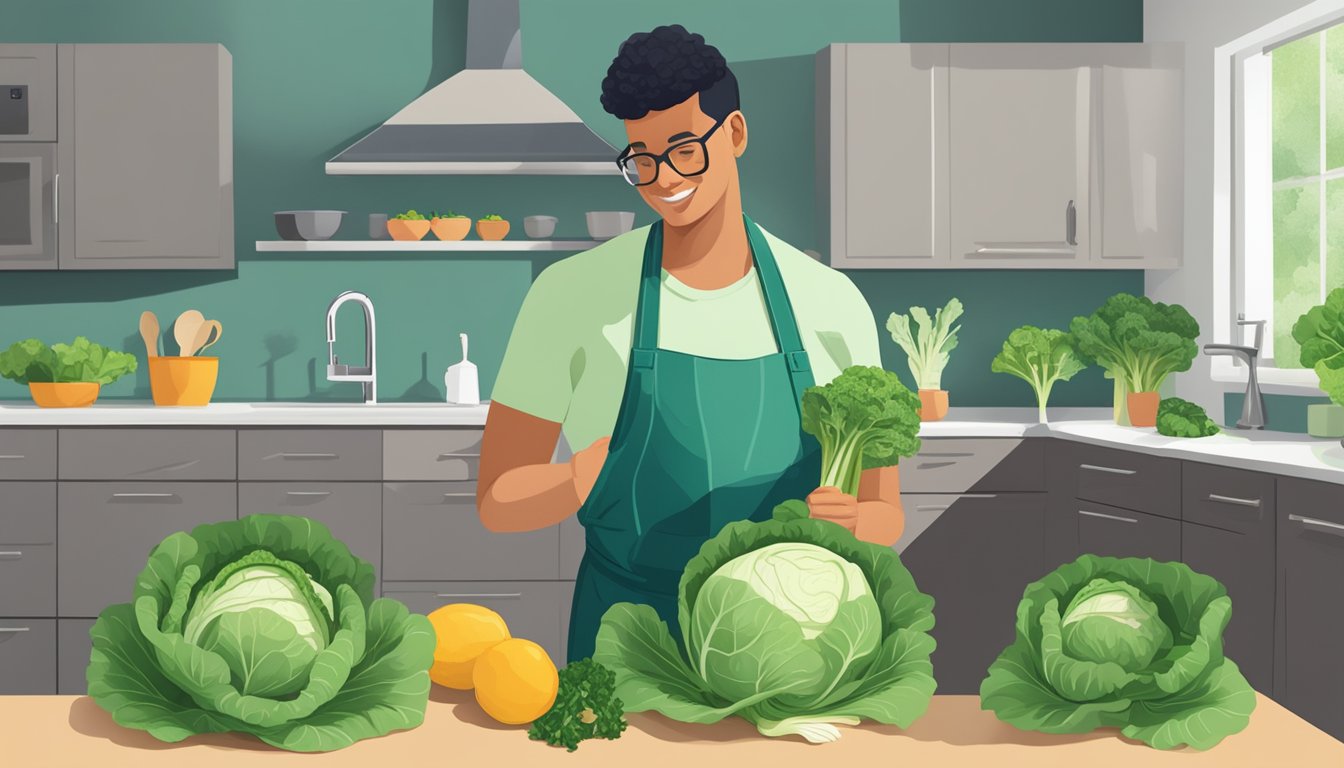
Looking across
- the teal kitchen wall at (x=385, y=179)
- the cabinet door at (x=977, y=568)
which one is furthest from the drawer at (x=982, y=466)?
the teal kitchen wall at (x=385, y=179)

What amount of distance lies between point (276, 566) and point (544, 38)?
12.0 feet

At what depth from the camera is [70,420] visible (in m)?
3.58

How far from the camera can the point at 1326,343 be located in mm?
2654

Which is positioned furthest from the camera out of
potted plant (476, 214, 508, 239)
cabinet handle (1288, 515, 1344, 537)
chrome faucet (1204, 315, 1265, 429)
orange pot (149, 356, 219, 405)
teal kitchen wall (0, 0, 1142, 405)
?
teal kitchen wall (0, 0, 1142, 405)

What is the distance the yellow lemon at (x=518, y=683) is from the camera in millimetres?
1020

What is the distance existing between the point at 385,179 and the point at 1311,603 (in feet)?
11.0

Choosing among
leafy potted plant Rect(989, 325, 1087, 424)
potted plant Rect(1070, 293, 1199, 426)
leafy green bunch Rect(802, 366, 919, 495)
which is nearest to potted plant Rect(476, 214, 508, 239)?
leafy potted plant Rect(989, 325, 1087, 424)

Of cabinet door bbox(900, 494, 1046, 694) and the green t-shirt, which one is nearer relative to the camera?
the green t-shirt

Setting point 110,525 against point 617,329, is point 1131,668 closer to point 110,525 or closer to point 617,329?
point 617,329

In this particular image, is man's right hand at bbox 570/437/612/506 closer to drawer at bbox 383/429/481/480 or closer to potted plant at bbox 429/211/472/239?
drawer at bbox 383/429/481/480

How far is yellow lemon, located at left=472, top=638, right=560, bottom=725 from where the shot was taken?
102 centimetres

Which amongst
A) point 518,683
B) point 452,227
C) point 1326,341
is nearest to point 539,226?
point 452,227

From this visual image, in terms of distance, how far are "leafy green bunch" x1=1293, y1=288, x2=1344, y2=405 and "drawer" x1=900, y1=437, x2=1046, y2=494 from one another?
103 cm

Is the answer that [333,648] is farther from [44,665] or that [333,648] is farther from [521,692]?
[44,665]
